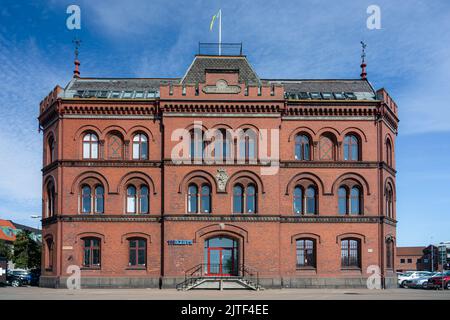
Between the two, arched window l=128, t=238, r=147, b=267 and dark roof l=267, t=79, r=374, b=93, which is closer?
arched window l=128, t=238, r=147, b=267

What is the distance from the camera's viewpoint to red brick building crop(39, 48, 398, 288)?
1563 inches

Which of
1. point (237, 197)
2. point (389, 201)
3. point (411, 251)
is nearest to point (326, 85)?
point (389, 201)

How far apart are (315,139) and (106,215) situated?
1519 cm

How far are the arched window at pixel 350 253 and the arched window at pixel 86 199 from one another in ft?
57.5

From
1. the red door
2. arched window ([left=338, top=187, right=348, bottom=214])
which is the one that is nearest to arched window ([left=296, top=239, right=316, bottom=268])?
arched window ([left=338, top=187, right=348, bottom=214])

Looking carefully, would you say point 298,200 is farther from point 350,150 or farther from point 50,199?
point 50,199

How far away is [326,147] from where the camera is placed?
136 feet

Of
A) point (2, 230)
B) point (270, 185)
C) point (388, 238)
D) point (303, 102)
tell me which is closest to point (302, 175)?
point (270, 185)

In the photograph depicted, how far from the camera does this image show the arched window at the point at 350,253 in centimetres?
4075

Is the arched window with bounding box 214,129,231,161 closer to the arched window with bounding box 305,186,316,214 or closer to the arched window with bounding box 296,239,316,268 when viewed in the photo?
the arched window with bounding box 305,186,316,214

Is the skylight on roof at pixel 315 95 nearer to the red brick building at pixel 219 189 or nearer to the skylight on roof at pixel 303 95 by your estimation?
the skylight on roof at pixel 303 95

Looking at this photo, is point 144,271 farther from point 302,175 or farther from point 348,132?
point 348,132

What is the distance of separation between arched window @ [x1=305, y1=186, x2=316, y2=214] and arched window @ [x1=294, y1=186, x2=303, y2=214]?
41cm

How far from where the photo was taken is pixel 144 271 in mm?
39812
